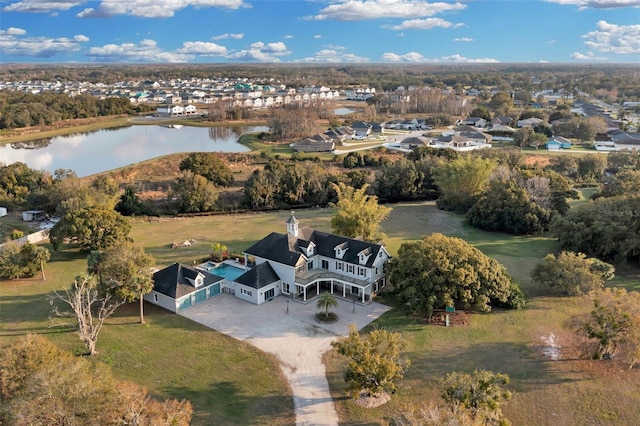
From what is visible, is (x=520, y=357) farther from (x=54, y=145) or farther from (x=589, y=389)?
(x=54, y=145)

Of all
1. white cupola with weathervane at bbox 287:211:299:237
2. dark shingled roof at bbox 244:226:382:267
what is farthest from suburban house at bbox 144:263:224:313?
white cupola with weathervane at bbox 287:211:299:237

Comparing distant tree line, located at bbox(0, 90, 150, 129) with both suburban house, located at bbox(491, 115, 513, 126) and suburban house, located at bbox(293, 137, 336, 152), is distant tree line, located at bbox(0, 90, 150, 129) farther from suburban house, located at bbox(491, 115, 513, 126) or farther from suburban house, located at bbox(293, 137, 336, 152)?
suburban house, located at bbox(491, 115, 513, 126)

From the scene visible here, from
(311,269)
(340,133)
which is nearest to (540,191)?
(311,269)

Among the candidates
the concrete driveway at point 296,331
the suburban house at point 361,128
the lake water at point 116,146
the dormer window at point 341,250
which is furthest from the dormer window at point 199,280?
the suburban house at point 361,128

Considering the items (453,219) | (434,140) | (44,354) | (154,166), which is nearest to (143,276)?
(44,354)

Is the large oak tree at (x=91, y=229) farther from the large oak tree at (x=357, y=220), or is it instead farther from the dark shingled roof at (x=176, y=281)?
the large oak tree at (x=357, y=220)

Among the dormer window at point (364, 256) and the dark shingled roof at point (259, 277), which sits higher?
the dormer window at point (364, 256)
